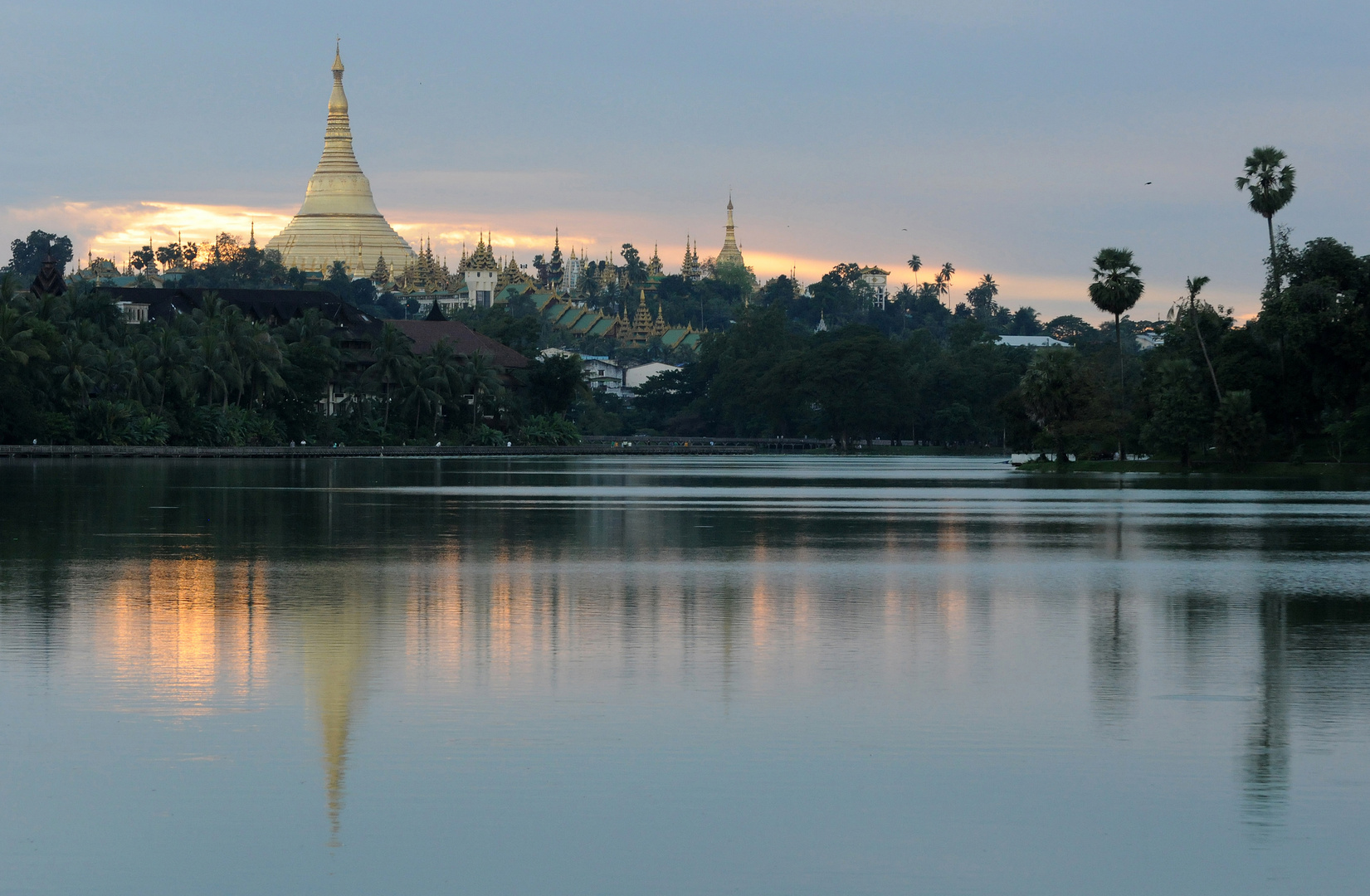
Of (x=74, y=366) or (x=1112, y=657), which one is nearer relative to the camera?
(x=1112, y=657)

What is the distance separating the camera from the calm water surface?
7.98m

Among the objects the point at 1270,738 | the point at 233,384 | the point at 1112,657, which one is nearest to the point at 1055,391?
the point at 233,384

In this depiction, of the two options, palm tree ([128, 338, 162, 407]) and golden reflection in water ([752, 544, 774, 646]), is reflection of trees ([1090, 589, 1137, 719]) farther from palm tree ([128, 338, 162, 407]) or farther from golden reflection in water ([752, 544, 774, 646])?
palm tree ([128, 338, 162, 407])

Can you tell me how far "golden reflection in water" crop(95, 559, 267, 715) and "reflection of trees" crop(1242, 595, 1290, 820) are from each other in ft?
21.8

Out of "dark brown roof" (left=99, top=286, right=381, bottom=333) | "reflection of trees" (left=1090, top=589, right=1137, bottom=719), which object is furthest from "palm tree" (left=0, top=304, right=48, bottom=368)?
"reflection of trees" (left=1090, top=589, right=1137, bottom=719)

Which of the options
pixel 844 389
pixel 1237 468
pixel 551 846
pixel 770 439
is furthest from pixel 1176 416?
pixel 770 439

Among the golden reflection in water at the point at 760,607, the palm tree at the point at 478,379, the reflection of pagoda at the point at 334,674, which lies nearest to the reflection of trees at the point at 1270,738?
the golden reflection in water at the point at 760,607

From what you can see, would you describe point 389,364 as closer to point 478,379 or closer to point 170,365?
point 478,379

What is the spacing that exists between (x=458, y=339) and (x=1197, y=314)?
7649 cm

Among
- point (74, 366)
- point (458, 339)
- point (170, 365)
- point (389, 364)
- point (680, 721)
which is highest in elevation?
point (458, 339)

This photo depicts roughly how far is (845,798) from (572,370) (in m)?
123

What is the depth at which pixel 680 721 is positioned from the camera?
11.3 metres

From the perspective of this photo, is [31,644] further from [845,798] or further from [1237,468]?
[1237,468]

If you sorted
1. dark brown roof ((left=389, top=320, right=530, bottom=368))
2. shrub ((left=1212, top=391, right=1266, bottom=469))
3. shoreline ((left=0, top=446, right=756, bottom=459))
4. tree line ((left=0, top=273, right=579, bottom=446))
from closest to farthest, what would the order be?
1. shrub ((left=1212, top=391, right=1266, bottom=469))
2. shoreline ((left=0, top=446, right=756, bottom=459))
3. tree line ((left=0, top=273, right=579, bottom=446))
4. dark brown roof ((left=389, top=320, right=530, bottom=368))
